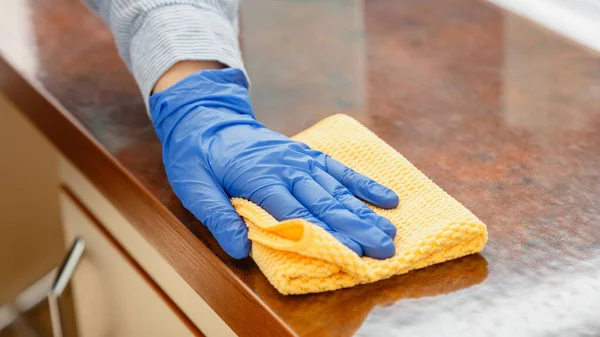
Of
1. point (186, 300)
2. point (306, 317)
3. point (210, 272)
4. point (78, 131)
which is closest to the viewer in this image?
point (306, 317)

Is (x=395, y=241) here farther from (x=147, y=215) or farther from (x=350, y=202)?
(x=147, y=215)

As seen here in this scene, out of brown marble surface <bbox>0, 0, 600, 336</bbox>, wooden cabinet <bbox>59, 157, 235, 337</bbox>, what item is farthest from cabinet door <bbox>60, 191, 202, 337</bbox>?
brown marble surface <bbox>0, 0, 600, 336</bbox>

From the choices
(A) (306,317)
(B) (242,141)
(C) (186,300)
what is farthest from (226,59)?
(A) (306,317)

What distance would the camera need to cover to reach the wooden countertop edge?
818 mm

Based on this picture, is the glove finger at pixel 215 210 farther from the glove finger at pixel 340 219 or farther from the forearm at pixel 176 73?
the forearm at pixel 176 73

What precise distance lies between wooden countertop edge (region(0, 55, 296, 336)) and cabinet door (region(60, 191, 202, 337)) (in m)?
0.09

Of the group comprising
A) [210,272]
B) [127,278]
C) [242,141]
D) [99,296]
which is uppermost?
[242,141]

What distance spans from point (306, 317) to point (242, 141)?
27 centimetres

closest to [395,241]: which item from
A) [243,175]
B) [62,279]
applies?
[243,175]

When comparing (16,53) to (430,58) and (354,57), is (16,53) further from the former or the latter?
(430,58)

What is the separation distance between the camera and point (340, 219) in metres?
0.82

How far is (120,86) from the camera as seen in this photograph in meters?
1.29

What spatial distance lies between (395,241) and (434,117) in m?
0.34

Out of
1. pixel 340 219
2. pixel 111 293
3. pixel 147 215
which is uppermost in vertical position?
pixel 340 219
